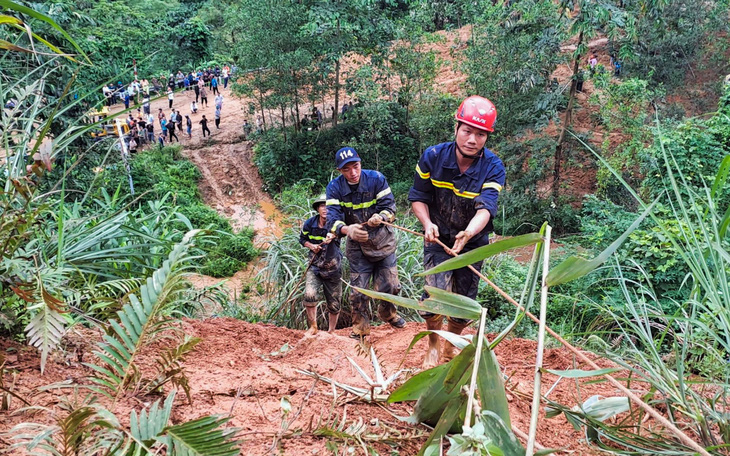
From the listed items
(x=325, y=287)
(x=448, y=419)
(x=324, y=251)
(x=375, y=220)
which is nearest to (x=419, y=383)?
(x=448, y=419)

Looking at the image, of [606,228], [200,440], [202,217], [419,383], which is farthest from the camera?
[202,217]

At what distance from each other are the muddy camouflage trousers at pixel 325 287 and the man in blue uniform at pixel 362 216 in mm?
538

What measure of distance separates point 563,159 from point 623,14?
5249 millimetres

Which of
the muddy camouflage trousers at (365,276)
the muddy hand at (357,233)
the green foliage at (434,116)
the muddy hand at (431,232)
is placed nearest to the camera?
the muddy hand at (431,232)

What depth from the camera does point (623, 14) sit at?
1345cm

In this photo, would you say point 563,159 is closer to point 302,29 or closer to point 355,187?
point 302,29

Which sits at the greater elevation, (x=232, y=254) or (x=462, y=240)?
(x=462, y=240)

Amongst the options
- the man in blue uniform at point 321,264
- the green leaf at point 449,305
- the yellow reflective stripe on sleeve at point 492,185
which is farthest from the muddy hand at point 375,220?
the green leaf at point 449,305

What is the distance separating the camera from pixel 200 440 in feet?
5.08

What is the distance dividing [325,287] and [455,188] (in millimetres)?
2545

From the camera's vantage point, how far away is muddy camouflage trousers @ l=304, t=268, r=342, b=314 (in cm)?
575

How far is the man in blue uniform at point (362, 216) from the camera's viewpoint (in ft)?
16.3

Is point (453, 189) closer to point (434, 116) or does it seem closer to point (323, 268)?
point (323, 268)

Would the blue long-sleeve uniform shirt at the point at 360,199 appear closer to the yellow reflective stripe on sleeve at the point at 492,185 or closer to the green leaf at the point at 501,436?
the yellow reflective stripe on sleeve at the point at 492,185
